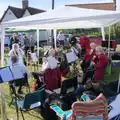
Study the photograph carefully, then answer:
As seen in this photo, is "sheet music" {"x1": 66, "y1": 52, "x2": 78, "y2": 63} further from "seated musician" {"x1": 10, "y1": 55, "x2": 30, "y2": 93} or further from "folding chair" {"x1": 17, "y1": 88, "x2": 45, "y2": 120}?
"folding chair" {"x1": 17, "y1": 88, "x2": 45, "y2": 120}

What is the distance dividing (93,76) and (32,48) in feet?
34.0

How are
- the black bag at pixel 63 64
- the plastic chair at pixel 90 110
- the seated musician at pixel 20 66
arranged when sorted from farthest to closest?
the black bag at pixel 63 64 < the seated musician at pixel 20 66 < the plastic chair at pixel 90 110

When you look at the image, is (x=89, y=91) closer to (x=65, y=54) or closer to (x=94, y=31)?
(x=65, y=54)

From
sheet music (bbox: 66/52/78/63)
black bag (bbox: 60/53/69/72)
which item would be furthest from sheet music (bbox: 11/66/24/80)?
sheet music (bbox: 66/52/78/63)

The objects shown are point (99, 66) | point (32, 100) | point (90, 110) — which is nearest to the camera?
point (90, 110)

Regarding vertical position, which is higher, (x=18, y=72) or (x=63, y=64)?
(x=18, y=72)

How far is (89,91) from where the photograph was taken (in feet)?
20.6

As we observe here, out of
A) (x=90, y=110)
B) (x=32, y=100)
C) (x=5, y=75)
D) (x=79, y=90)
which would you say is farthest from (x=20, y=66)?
(x=90, y=110)

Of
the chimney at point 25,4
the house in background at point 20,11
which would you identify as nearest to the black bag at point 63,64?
the house in background at point 20,11

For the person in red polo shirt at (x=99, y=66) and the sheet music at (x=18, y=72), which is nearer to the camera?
the sheet music at (x=18, y=72)

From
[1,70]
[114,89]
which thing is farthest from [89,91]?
[1,70]

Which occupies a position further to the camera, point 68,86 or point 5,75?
point 68,86

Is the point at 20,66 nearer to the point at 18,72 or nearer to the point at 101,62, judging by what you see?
the point at 18,72

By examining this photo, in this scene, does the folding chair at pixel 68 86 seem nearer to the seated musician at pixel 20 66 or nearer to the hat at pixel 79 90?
the hat at pixel 79 90
